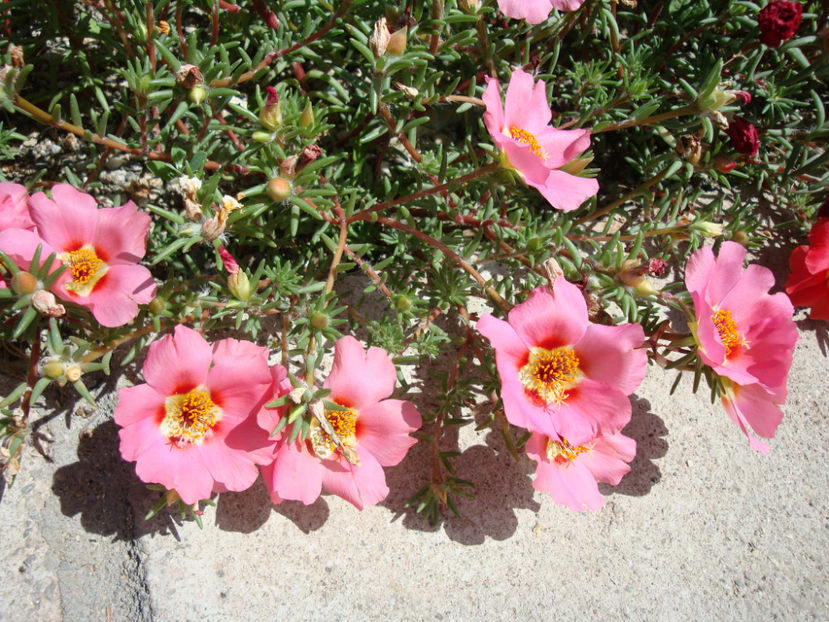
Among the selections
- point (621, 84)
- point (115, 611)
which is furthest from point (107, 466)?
point (621, 84)

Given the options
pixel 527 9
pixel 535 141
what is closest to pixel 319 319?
pixel 535 141

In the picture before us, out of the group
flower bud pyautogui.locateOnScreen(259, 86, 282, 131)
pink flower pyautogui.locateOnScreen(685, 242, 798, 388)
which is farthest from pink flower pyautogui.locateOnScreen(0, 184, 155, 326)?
pink flower pyautogui.locateOnScreen(685, 242, 798, 388)

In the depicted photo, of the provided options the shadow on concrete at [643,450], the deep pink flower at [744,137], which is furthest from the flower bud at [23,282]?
the deep pink flower at [744,137]

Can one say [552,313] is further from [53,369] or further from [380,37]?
[53,369]

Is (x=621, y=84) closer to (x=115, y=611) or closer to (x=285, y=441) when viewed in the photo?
(x=285, y=441)

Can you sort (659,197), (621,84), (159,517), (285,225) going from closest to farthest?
(159,517) → (285,225) → (621,84) → (659,197)

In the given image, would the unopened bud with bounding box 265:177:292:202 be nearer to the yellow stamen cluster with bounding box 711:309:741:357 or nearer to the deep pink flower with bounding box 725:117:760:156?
the yellow stamen cluster with bounding box 711:309:741:357
